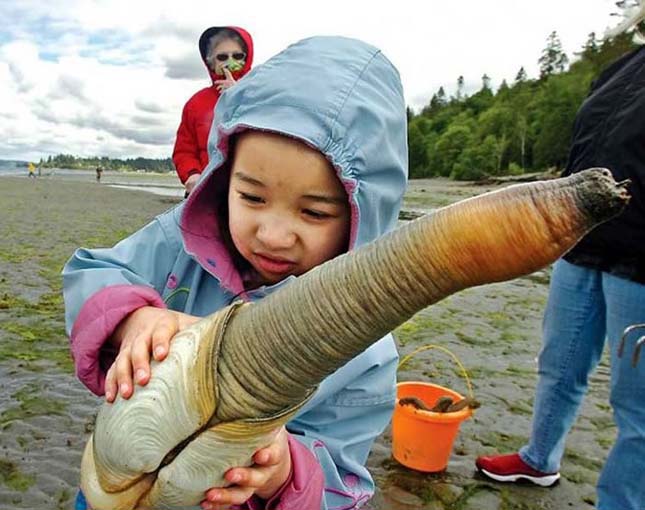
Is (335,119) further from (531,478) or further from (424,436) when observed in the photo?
(531,478)

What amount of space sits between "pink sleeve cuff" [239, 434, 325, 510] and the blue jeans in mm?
1976

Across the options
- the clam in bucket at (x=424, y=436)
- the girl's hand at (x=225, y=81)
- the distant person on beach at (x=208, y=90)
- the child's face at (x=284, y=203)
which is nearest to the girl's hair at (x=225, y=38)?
the distant person on beach at (x=208, y=90)

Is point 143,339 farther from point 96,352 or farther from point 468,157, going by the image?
point 468,157

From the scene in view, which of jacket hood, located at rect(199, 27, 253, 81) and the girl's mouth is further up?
jacket hood, located at rect(199, 27, 253, 81)

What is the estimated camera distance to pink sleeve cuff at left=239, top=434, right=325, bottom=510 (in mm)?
2078

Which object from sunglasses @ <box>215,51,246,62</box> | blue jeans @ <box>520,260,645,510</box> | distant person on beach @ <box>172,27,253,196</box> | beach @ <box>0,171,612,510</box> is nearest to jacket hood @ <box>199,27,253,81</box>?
distant person on beach @ <box>172,27,253,196</box>

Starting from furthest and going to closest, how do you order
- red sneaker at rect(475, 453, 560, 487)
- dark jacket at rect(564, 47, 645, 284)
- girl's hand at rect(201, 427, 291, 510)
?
red sneaker at rect(475, 453, 560, 487), dark jacket at rect(564, 47, 645, 284), girl's hand at rect(201, 427, 291, 510)

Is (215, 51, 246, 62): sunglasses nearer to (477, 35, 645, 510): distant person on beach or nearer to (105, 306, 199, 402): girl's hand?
(477, 35, 645, 510): distant person on beach

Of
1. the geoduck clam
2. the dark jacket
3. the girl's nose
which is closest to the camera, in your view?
the geoduck clam

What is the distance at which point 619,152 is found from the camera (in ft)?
11.1

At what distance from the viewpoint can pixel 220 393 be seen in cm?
157

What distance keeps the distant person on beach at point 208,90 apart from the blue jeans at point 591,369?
4.17 meters

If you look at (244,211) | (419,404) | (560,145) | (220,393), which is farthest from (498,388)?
(560,145)

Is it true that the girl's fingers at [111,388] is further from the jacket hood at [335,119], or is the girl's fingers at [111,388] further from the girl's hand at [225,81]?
the girl's hand at [225,81]
